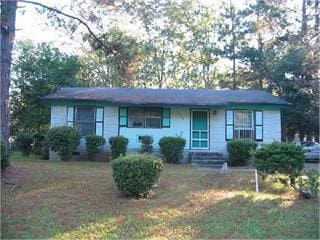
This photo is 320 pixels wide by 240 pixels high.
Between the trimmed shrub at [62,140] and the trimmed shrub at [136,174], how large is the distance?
307 inches

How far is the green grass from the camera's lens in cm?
760

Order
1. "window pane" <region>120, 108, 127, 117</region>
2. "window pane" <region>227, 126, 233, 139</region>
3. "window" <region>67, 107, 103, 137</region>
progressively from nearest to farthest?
"window" <region>67, 107, 103, 137</region>
"window pane" <region>120, 108, 127, 117</region>
"window pane" <region>227, 126, 233, 139</region>

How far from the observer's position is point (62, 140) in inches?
666

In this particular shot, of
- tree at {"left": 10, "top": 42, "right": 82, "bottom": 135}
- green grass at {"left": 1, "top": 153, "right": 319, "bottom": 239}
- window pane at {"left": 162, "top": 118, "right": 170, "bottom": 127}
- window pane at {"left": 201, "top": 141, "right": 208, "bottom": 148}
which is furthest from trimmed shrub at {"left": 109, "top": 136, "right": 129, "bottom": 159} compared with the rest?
tree at {"left": 10, "top": 42, "right": 82, "bottom": 135}

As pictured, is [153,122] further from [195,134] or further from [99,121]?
[99,121]

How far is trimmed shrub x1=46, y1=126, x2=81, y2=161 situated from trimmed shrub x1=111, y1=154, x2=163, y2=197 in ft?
25.6

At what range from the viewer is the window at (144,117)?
63.4ft

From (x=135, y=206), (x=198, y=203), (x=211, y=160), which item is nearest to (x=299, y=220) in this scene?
(x=198, y=203)

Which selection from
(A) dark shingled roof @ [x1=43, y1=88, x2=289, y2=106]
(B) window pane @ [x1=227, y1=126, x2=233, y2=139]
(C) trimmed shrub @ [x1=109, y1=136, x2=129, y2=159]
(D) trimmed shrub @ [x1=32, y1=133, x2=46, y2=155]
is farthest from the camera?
(D) trimmed shrub @ [x1=32, y1=133, x2=46, y2=155]

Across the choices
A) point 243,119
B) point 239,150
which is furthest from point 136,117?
point 243,119

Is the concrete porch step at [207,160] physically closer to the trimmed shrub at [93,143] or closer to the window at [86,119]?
the trimmed shrub at [93,143]

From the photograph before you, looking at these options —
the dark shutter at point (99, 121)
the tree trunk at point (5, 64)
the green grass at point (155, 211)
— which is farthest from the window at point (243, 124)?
the tree trunk at point (5, 64)

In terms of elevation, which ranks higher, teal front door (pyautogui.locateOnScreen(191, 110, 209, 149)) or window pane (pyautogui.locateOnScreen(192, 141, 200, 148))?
teal front door (pyautogui.locateOnScreen(191, 110, 209, 149))

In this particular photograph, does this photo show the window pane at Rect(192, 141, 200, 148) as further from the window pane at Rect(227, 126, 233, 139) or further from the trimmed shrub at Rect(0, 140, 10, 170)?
the trimmed shrub at Rect(0, 140, 10, 170)
